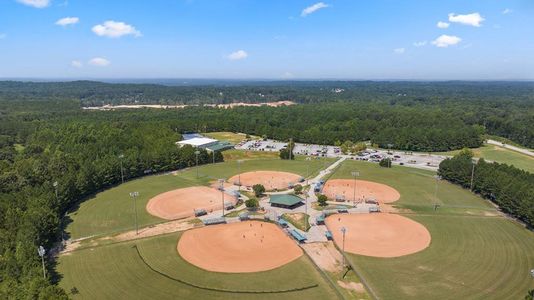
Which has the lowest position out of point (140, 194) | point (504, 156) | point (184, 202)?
point (504, 156)

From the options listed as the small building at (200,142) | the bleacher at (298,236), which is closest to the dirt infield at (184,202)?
the bleacher at (298,236)

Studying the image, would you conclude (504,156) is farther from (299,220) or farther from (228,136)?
(228,136)

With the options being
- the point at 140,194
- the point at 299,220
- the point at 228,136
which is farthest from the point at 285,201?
the point at 228,136

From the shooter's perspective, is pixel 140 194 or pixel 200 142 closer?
pixel 140 194

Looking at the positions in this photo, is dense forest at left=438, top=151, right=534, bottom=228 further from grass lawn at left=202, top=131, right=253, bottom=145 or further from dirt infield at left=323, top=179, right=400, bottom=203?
grass lawn at left=202, top=131, right=253, bottom=145

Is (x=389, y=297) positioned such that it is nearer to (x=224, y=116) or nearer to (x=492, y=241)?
(x=492, y=241)

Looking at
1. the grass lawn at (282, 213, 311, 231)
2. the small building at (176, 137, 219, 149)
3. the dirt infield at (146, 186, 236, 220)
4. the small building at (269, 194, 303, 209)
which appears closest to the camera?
the grass lawn at (282, 213, 311, 231)

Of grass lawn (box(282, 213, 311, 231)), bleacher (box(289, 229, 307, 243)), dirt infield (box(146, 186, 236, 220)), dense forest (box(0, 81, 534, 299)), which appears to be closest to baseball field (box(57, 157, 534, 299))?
bleacher (box(289, 229, 307, 243))
